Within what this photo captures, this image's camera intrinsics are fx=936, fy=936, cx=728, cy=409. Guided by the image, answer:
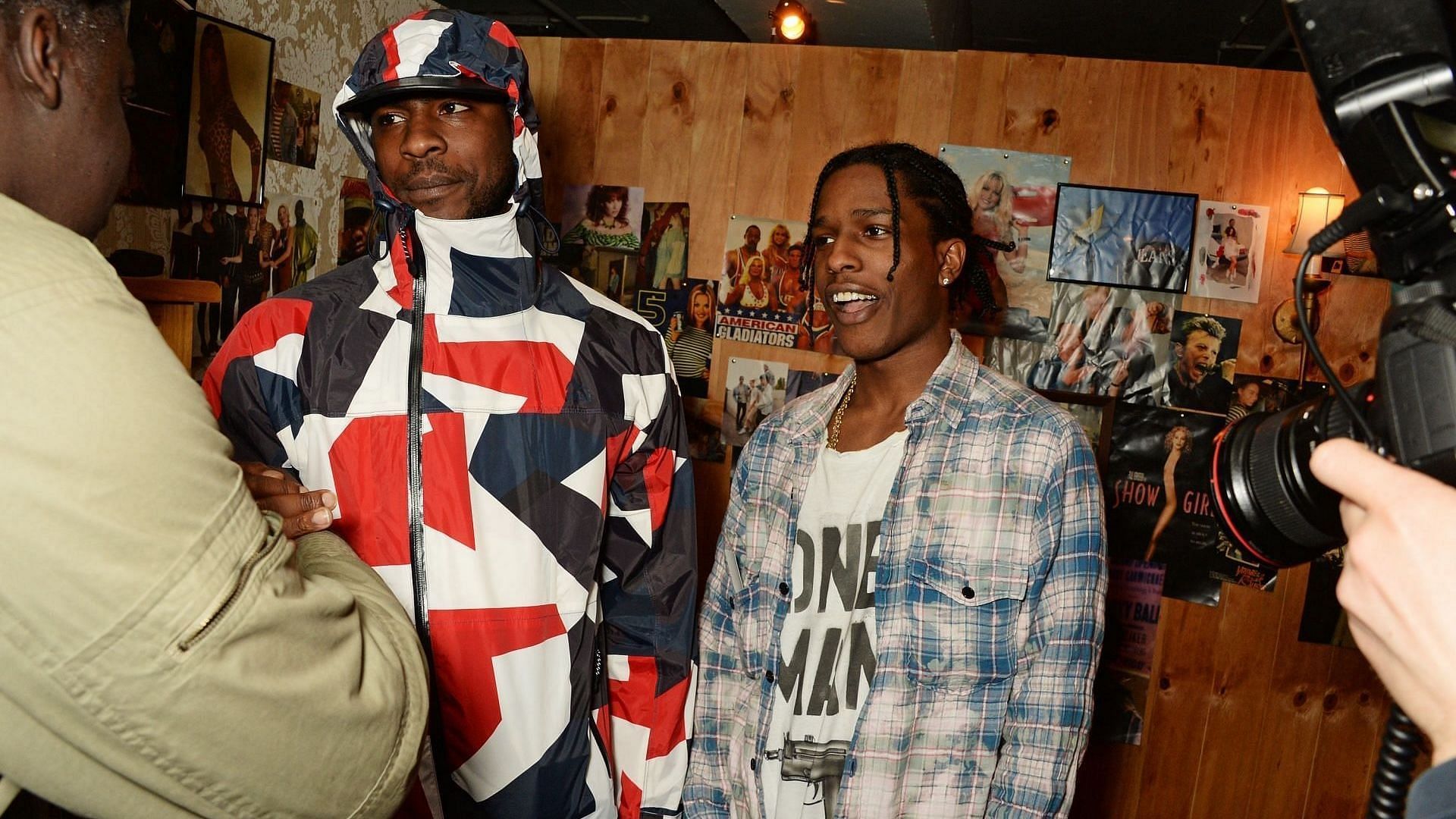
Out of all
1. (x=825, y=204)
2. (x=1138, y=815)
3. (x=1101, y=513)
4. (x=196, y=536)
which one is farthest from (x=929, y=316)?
(x=1138, y=815)

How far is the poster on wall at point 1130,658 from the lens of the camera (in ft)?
8.02

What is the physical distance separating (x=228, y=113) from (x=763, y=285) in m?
1.33

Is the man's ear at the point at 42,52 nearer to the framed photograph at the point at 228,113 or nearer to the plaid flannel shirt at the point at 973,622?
the plaid flannel shirt at the point at 973,622

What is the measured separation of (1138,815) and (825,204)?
6.29ft

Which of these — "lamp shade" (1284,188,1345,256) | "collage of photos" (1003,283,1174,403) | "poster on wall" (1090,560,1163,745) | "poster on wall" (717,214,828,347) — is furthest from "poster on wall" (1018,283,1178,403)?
"poster on wall" (717,214,828,347)

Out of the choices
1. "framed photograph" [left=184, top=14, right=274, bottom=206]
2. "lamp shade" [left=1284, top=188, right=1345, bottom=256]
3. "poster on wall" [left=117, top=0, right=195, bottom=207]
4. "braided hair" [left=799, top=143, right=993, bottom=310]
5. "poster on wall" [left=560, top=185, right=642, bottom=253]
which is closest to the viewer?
"braided hair" [left=799, top=143, right=993, bottom=310]

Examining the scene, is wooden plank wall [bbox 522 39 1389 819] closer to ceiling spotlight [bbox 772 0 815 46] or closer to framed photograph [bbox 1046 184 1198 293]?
framed photograph [bbox 1046 184 1198 293]

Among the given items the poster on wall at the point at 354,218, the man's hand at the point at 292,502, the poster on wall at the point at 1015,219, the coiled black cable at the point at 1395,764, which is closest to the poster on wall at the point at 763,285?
the poster on wall at the point at 1015,219

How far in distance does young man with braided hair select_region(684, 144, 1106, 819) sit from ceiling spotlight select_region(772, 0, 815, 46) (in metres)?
2.15

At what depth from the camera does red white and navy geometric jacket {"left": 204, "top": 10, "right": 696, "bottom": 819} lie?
1.35 meters

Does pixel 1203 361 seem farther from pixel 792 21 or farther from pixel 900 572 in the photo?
pixel 792 21

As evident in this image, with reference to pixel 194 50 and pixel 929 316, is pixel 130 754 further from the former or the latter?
pixel 194 50

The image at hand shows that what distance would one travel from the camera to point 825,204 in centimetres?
157

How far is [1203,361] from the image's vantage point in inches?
94.3
